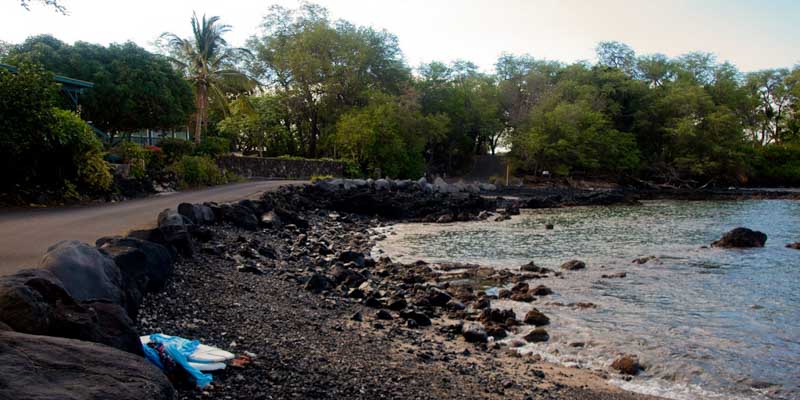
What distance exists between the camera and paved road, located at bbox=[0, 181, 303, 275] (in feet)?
27.5

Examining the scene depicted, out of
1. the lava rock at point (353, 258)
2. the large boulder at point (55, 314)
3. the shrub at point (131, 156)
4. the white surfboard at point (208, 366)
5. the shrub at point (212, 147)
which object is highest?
the shrub at point (212, 147)

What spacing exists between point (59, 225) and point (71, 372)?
9.21m

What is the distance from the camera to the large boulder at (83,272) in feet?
17.4

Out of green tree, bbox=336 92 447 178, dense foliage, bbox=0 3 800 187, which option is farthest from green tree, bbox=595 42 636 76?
green tree, bbox=336 92 447 178

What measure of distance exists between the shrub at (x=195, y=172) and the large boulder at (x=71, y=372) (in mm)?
21730

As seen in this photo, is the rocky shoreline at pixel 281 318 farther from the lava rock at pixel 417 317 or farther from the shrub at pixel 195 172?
the shrub at pixel 195 172

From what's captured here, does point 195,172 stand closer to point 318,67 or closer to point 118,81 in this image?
point 118,81

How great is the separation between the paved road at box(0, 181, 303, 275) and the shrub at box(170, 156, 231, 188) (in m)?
8.00

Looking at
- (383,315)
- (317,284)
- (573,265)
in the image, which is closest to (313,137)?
(573,265)

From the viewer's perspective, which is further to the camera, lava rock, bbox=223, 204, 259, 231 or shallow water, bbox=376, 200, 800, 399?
lava rock, bbox=223, 204, 259, 231

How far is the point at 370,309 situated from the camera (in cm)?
973

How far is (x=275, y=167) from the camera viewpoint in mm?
41188

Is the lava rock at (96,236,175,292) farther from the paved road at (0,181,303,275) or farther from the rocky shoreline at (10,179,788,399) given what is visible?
the paved road at (0,181,303,275)

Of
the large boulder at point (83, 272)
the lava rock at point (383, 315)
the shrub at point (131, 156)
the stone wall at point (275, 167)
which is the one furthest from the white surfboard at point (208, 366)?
the stone wall at point (275, 167)
